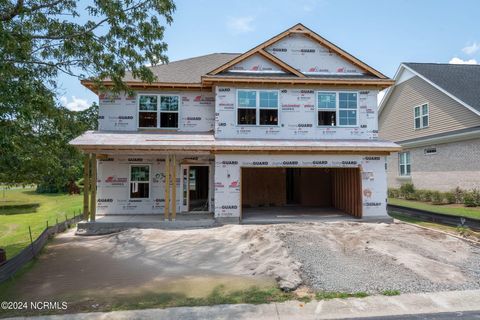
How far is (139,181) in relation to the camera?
14.5 meters

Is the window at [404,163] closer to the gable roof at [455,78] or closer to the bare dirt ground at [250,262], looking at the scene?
the gable roof at [455,78]

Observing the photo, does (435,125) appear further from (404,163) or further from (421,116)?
(404,163)

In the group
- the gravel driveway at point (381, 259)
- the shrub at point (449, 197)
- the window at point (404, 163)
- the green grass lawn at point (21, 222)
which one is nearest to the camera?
the gravel driveway at point (381, 259)

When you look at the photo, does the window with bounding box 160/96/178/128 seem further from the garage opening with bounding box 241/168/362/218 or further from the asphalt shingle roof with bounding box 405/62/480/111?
the asphalt shingle roof with bounding box 405/62/480/111

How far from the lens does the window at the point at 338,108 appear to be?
1402 centimetres

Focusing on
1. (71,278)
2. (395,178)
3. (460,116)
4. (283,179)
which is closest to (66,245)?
(71,278)

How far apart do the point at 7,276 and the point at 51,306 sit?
89.4 inches

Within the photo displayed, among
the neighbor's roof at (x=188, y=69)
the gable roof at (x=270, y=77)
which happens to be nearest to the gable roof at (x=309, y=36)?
the gable roof at (x=270, y=77)

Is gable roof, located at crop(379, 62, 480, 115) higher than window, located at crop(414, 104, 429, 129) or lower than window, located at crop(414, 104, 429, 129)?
higher

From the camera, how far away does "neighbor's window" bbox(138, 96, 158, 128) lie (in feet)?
47.7

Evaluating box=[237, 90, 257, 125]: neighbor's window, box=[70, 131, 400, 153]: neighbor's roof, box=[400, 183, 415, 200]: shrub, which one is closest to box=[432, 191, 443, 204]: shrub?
box=[400, 183, 415, 200]: shrub

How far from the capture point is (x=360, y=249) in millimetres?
8680

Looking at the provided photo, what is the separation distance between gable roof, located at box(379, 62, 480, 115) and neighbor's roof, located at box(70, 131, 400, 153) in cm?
793

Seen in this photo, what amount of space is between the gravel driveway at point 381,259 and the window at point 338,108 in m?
5.04
